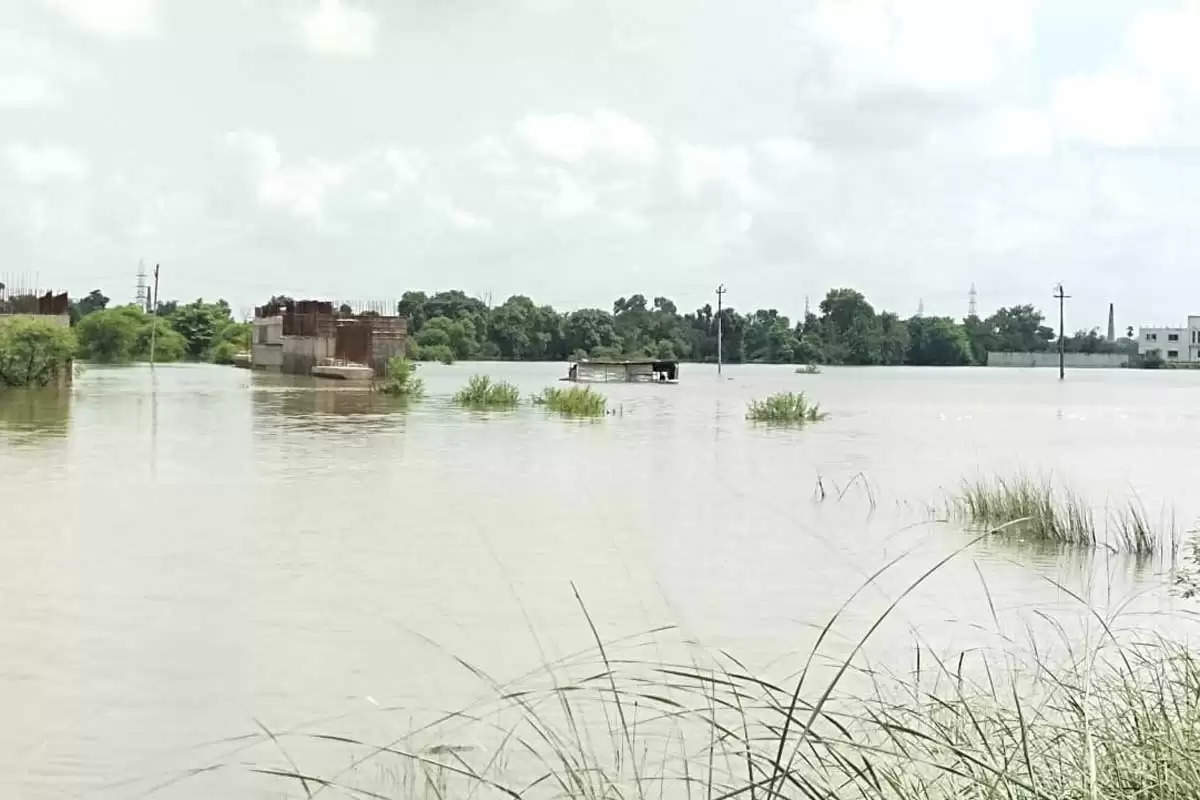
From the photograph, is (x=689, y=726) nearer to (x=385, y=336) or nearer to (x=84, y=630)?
(x=84, y=630)

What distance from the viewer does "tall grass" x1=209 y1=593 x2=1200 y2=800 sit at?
3150 mm

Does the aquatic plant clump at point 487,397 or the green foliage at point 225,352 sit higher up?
the green foliage at point 225,352

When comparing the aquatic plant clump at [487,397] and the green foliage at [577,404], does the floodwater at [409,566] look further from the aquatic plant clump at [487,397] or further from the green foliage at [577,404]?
the aquatic plant clump at [487,397]

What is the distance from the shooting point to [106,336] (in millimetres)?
82250

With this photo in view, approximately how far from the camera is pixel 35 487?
15594 mm

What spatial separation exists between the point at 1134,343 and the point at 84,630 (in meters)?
→ 136

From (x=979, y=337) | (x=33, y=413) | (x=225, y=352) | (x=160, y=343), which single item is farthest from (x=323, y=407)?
(x=979, y=337)

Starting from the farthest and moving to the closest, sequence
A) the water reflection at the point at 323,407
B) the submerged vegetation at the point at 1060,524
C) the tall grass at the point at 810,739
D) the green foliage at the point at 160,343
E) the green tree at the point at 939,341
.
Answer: the green tree at the point at 939,341, the green foliage at the point at 160,343, the water reflection at the point at 323,407, the submerged vegetation at the point at 1060,524, the tall grass at the point at 810,739

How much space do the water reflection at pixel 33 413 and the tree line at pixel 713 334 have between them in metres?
56.9

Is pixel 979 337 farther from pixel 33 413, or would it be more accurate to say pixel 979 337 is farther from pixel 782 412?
pixel 33 413

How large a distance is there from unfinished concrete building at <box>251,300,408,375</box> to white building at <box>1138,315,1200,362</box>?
91.5 metres

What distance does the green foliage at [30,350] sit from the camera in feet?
120

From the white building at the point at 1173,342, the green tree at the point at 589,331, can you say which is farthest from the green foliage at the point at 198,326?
the white building at the point at 1173,342

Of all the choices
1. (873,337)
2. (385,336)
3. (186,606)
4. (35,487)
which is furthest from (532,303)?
(186,606)
